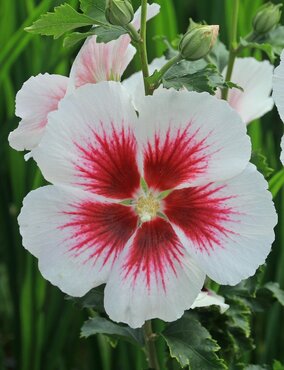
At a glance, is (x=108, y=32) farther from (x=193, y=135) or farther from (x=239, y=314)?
(x=239, y=314)

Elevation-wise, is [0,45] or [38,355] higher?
[0,45]

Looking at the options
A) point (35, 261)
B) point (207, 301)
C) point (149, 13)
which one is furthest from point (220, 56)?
point (35, 261)

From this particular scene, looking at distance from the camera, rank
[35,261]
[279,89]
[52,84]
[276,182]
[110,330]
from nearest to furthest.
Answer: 1. [279,89]
2. [52,84]
3. [110,330]
4. [276,182]
5. [35,261]

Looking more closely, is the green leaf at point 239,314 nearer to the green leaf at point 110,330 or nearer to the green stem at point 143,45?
the green leaf at point 110,330

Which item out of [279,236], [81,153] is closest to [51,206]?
[81,153]

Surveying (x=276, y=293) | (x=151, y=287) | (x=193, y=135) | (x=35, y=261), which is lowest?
(x=35, y=261)

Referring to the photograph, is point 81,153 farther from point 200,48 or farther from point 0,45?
point 0,45

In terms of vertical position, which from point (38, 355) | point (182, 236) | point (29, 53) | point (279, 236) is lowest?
point (38, 355)
